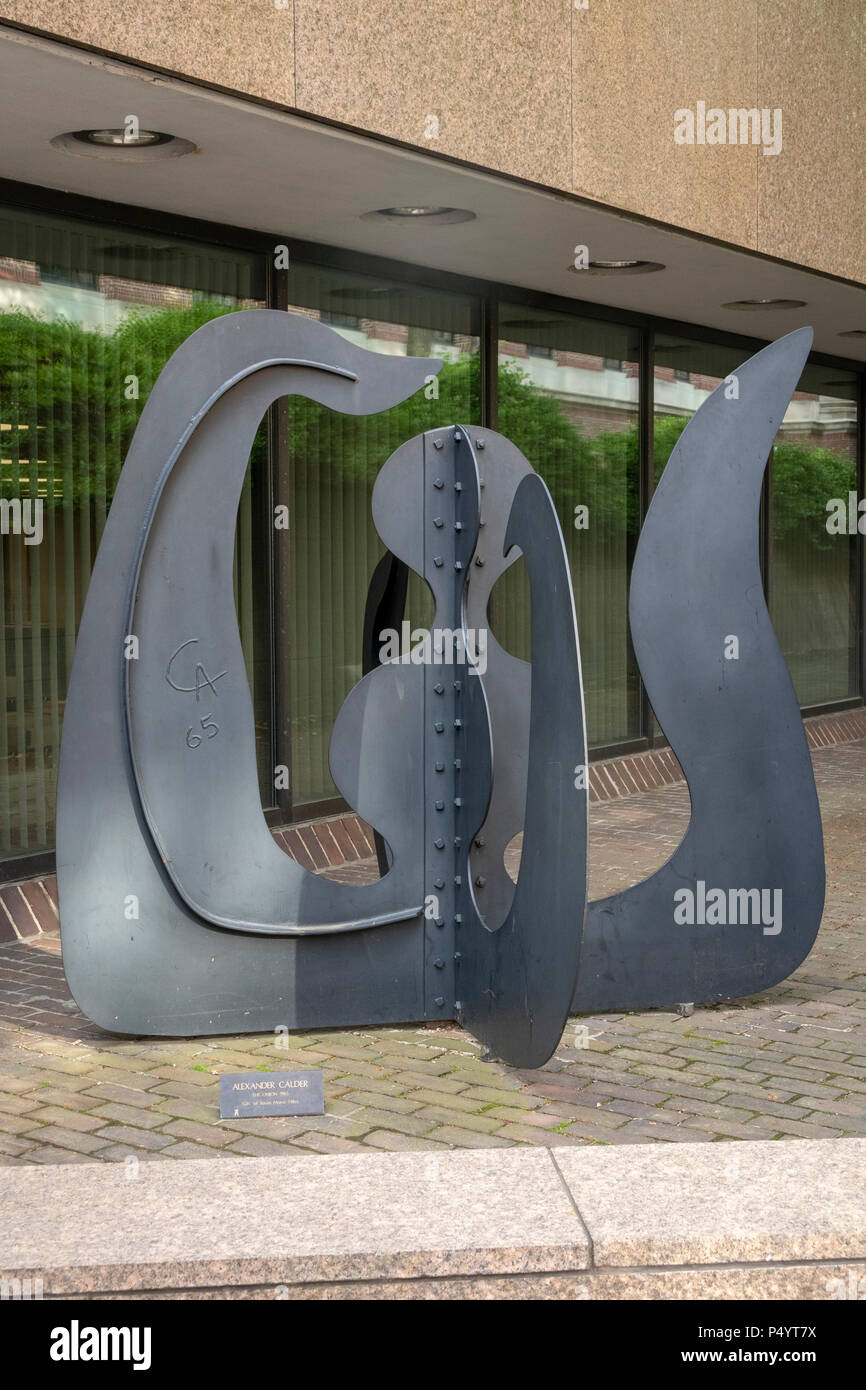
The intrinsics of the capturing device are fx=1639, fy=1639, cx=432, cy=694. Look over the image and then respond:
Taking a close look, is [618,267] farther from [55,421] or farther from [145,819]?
[145,819]

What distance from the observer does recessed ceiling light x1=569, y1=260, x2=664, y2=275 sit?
424 inches

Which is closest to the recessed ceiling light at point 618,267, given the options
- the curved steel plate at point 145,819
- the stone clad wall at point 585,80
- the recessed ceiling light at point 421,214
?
the stone clad wall at point 585,80

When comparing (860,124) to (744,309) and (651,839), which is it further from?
(651,839)

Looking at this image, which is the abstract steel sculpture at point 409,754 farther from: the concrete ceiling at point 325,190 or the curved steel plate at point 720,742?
the concrete ceiling at point 325,190

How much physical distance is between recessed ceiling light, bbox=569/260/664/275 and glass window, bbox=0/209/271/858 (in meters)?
3.02

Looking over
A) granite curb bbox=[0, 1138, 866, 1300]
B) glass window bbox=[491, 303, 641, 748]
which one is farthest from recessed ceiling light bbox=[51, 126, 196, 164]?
granite curb bbox=[0, 1138, 866, 1300]

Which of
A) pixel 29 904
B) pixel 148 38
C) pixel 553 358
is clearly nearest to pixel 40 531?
pixel 29 904

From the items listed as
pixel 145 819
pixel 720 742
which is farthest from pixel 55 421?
pixel 720 742

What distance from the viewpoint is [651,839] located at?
10.2 m

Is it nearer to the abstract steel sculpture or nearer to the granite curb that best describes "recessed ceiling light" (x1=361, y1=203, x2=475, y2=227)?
the abstract steel sculpture

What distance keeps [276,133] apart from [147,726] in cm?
300

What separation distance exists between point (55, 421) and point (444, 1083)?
174 inches

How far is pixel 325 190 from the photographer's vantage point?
332 inches

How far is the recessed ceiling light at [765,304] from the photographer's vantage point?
1252cm
